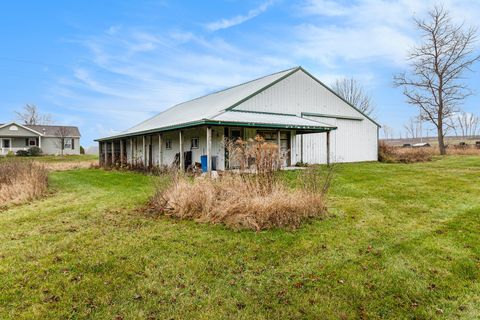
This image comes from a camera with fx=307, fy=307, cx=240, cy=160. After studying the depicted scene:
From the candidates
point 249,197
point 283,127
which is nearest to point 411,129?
point 283,127

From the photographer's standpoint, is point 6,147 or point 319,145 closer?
point 319,145

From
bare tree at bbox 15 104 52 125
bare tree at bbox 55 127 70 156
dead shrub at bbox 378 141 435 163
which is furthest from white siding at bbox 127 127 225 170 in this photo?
bare tree at bbox 15 104 52 125

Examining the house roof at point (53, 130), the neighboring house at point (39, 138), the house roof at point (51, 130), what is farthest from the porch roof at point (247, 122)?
the house roof at point (53, 130)

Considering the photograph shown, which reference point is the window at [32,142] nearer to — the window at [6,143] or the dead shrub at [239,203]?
the window at [6,143]

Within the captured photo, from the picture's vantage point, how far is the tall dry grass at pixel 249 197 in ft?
19.3

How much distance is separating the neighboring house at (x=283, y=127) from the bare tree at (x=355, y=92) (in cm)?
2118

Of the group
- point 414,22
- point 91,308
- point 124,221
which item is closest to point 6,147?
point 124,221

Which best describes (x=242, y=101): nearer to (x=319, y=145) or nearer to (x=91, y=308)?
(x=319, y=145)

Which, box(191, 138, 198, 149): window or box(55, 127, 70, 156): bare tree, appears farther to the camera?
box(55, 127, 70, 156): bare tree

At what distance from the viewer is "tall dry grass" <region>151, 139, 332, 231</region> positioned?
5891mm

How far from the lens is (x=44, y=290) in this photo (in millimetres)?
3508

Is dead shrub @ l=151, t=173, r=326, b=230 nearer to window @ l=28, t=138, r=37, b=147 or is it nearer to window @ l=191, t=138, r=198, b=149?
window @ l=191, t=138, r=198, b=149

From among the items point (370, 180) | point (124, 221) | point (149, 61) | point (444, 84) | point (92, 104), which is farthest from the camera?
point (444, 84)

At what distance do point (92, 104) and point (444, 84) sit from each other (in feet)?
105
